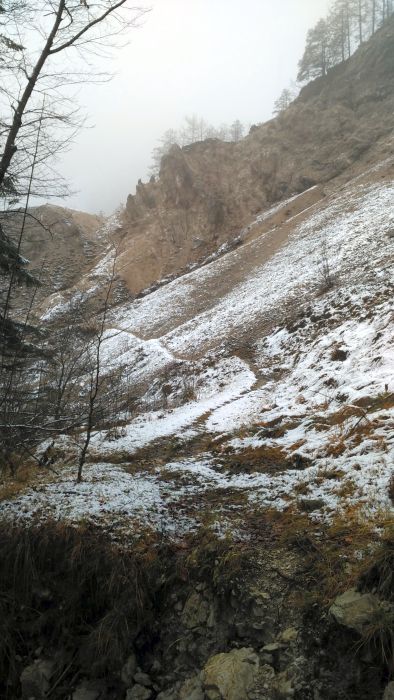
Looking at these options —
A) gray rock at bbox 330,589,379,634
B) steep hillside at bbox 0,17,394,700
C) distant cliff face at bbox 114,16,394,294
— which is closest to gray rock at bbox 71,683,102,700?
steep hillside at bbox 0,17,394,700

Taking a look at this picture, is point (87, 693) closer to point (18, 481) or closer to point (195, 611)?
point (195, 611)

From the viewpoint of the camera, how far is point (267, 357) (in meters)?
14.2

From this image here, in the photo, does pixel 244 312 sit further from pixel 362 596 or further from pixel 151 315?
pixel 362 596

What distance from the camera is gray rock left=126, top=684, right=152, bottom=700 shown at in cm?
303

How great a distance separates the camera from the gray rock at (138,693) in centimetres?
303

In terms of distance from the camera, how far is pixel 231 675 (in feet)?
9.05

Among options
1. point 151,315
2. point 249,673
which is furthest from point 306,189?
point 249,673

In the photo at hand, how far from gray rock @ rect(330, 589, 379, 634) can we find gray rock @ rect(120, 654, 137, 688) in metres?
1.79

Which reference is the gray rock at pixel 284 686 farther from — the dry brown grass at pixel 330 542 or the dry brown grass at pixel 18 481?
the dry brown grass at pixel 18 481

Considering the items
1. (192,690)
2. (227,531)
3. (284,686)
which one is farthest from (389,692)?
(227,531)

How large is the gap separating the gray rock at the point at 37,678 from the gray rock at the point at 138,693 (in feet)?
2.77

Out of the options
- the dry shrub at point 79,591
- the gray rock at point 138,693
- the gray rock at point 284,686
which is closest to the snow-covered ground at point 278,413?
the dry shrub at point 79,591

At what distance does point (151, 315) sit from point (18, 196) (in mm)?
21853

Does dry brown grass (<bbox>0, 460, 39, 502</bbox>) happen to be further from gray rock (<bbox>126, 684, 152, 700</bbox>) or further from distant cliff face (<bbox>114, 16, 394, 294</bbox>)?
distant cliff face (<bbox>114, 16, 394, 294</bbox>)
